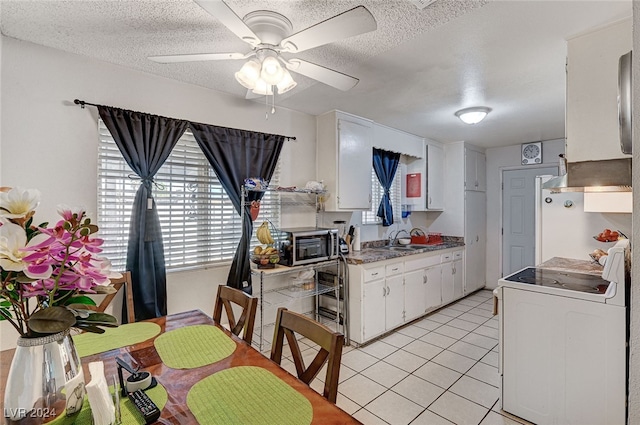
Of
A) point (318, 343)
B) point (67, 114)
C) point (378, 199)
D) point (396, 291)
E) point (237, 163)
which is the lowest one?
point (396, 291)

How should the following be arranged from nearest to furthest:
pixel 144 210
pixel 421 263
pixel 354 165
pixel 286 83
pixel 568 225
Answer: pixel 286 83, pixel 144 210, pixel 568 225, pixel 354 165, pixel 421 263

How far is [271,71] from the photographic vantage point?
159 cm

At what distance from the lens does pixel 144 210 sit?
7.60 ft

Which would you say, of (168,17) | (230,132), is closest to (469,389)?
(230,132)

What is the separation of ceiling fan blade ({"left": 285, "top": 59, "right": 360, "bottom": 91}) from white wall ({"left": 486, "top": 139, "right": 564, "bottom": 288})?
4.35 meters

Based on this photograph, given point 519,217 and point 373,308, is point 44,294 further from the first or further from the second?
point 519,217

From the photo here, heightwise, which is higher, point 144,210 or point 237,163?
point 237,163

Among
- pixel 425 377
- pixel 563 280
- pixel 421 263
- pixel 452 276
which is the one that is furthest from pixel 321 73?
pixel 452 276

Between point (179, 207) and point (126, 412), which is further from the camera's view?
point (179, 207)

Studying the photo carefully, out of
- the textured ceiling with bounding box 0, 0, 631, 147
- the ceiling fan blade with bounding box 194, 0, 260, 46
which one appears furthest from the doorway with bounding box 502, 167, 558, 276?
A: the ceiling fan blade with bounding box 194, 0, 260, 46

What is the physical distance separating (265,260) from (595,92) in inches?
102

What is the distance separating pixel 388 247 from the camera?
427 cm

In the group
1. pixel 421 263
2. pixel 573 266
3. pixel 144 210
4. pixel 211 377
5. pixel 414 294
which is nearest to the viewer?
pixel 211 377

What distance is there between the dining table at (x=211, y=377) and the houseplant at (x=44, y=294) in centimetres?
31
